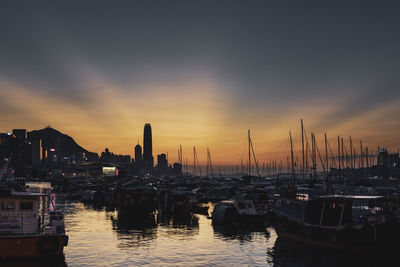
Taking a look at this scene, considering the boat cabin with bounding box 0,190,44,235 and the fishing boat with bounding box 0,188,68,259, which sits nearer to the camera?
the fishing boat with bounding box 0,188,68,259

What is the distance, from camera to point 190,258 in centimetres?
3544

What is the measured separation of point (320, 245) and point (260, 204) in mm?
29443

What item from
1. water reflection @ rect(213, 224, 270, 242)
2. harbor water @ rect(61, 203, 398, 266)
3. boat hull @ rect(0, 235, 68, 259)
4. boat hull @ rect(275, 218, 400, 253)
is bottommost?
water reflection @ rect(213, 224, 270, 242)

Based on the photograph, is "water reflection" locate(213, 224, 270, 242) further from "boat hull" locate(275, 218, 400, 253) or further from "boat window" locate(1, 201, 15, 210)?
"boat window" locate(1, 201, 15, 210)


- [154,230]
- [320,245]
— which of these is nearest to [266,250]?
[320,245]

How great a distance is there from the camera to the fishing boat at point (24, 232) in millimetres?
30109

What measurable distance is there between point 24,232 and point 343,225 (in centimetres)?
3055

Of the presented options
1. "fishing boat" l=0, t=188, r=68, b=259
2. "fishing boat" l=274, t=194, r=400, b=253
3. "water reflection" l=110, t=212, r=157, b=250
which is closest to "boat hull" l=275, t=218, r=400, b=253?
"fishing boat" l=274, t=194, r=400, b=253

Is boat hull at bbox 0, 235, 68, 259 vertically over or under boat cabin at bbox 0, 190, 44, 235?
under

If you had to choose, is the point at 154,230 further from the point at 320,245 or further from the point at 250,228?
the point at 320,245

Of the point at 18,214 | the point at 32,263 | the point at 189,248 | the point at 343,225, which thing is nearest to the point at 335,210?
the point at 343,225

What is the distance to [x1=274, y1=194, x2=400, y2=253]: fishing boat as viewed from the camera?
3444cm

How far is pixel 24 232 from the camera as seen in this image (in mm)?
32094

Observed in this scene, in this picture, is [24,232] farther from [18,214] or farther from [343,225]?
[343,225]
